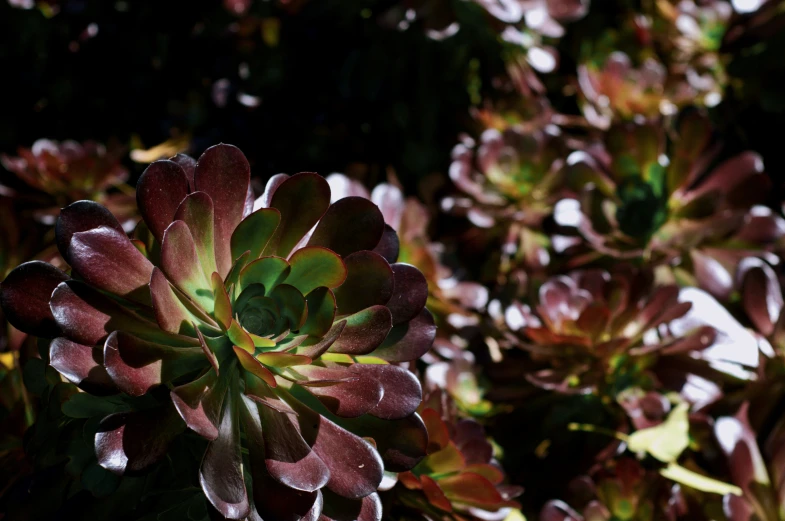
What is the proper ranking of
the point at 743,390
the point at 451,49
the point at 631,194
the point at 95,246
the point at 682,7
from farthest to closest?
the point at 682,7 < the point at 451,49 < the point at 631,194 < the point at 743,390 < the point at 95,246

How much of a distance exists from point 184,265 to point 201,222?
34 millimetres

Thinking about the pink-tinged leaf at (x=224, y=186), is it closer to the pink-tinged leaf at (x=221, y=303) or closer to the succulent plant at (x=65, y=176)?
the pink-tinged leaf at (x=221, y=303)

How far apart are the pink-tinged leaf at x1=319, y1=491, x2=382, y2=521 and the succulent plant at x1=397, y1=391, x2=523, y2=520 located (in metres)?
0.11

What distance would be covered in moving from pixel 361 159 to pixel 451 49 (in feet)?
0.71

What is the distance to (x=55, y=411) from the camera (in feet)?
1.60

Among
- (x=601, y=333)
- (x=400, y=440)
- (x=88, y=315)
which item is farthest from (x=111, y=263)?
(x=601, y=333)

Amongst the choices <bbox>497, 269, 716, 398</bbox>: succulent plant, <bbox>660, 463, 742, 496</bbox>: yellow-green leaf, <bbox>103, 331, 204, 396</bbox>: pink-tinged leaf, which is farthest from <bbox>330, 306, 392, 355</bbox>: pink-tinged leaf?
<bbox>660, 463, 742, 496</bbox>: yellow-green leaf

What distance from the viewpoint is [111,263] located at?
43 cm

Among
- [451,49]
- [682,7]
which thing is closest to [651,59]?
[682,7]

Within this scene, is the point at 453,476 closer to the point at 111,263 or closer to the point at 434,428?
the point at 434,428

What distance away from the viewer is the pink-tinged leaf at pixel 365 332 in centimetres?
47

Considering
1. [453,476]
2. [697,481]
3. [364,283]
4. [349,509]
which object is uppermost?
[364,283]

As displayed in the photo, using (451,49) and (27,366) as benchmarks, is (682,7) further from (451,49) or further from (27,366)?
(27,366)

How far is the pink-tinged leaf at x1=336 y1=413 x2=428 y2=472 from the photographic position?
497 millimetres
